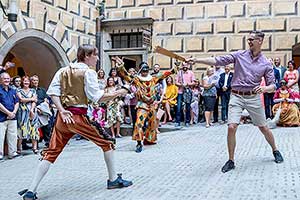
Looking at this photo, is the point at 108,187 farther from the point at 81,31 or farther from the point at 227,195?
the point at 81,31

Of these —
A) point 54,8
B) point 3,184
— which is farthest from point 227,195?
point 54,8

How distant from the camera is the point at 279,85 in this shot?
1045 centimetres

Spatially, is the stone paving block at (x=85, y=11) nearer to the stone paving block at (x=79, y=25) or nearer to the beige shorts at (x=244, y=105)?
the stone paving block at (x=79, y=25)

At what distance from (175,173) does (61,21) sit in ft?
25.1

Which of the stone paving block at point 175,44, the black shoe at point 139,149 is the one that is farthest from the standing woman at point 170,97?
the black shoe at point 139,149

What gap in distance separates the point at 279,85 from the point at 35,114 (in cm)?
565

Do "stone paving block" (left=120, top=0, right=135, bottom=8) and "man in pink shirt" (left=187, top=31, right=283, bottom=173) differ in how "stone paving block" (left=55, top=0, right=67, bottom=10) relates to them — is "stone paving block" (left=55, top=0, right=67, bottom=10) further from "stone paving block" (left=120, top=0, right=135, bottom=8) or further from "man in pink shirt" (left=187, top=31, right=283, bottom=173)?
"man in pink shirt" (left=187, top=31, right=283, bottom=173)

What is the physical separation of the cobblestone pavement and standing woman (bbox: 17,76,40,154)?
54cm

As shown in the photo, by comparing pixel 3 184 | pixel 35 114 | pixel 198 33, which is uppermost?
pixel 198 33

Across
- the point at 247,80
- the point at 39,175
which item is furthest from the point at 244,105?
the point at 39,175

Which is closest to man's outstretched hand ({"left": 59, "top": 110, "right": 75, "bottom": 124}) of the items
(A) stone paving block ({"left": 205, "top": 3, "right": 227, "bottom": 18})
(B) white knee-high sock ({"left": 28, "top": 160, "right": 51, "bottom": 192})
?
(B) white knee-high sock ({"left": 28, "top": 160, "right": 51, "bottom": 192})

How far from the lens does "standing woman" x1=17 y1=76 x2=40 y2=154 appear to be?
807 centimetres

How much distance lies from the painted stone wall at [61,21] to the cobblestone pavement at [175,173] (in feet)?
12.0

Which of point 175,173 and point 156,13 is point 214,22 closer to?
point 156,13
